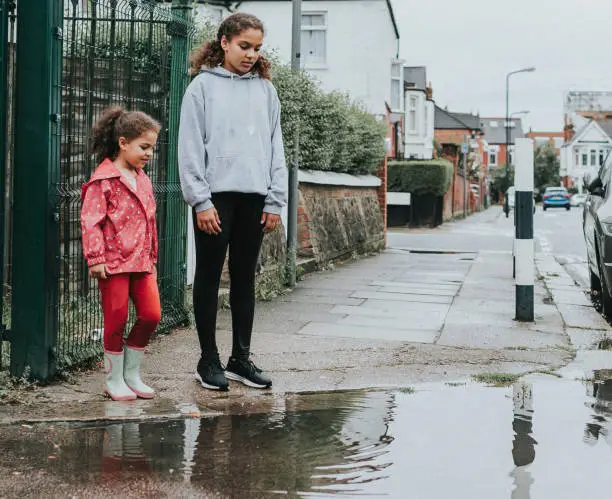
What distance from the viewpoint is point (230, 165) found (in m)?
4.78

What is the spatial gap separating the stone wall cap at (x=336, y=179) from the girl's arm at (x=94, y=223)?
673 cm

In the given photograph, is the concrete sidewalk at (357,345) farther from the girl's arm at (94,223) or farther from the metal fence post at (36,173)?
the girl's arm at (94,223)

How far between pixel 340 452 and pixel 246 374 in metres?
1.39

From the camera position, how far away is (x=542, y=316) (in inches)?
320

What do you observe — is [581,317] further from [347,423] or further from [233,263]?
[347,423]

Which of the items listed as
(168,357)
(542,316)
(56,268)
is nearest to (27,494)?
(56,268)

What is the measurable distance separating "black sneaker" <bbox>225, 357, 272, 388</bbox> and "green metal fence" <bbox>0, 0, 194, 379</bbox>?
2.69 feet

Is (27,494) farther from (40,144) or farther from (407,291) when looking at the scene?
(407,291)

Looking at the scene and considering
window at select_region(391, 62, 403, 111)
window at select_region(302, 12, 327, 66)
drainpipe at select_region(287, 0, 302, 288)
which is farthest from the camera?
window at select_region(391, 62, 403, 111)

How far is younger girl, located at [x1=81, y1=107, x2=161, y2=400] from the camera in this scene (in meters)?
4.52

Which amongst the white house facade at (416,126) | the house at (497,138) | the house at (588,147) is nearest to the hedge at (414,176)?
the white house facade at (416,126)

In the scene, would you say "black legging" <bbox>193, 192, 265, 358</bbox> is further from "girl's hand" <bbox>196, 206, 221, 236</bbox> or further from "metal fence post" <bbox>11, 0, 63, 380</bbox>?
"metal fence post" <bbox>11, 0, 63, 380</bbox>

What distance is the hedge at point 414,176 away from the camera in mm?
32094

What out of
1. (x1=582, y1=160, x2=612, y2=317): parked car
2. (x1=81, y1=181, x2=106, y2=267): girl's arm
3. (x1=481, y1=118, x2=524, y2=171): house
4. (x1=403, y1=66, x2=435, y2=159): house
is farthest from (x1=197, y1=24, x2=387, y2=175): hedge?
(x1=481, y1=118, x2=524, y2=171): house
